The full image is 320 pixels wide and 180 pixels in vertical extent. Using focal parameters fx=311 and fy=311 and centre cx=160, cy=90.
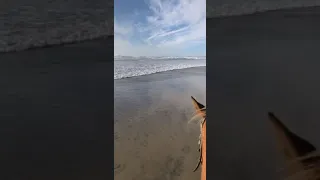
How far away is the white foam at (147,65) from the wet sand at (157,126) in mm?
28

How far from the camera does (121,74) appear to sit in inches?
59.0

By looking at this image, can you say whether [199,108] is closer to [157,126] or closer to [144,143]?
[157,126]

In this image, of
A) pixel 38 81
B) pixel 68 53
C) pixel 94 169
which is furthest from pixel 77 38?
pixel 94 169

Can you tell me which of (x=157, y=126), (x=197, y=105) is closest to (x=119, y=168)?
(x=157, y=126)
